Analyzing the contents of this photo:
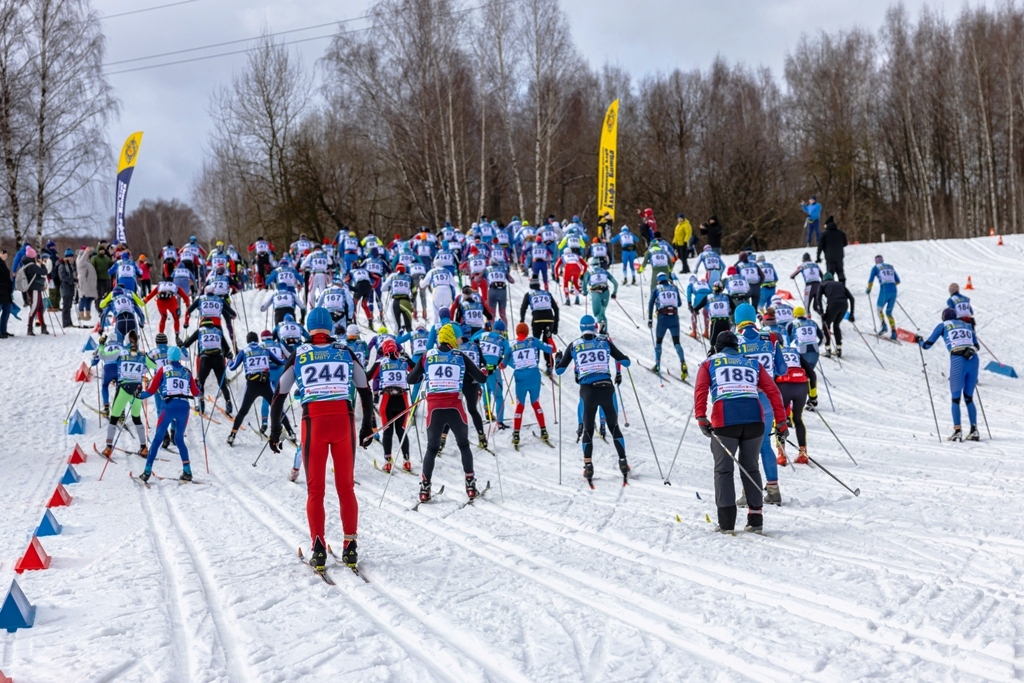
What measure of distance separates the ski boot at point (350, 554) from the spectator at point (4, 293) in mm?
16881

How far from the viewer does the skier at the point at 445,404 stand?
857 cm

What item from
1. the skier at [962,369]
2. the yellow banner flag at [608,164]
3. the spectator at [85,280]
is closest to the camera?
the skier at [962,369]

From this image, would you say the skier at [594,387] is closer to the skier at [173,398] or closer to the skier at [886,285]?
the skier at [173,398]

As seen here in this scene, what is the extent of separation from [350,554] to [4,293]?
1738cm

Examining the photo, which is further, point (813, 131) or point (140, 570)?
point (813, 131)

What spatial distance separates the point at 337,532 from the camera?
24.0 feet

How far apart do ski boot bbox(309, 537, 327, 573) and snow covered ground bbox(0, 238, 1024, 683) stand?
0.56ft

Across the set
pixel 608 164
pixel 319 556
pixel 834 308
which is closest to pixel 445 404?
pixel 319 556

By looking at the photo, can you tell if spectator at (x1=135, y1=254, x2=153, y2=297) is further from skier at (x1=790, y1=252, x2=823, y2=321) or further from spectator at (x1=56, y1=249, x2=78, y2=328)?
skier at (x1=790, y1=252, x2=823, y2=321)

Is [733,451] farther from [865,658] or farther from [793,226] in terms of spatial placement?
[793,226]

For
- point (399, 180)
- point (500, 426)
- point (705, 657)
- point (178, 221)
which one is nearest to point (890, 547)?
point (705, 657)

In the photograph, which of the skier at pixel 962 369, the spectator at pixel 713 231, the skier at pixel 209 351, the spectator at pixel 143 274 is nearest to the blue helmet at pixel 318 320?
the skier at pixel 209 351

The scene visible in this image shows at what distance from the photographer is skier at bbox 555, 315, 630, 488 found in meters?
9.32

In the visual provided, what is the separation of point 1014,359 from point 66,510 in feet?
59.8
